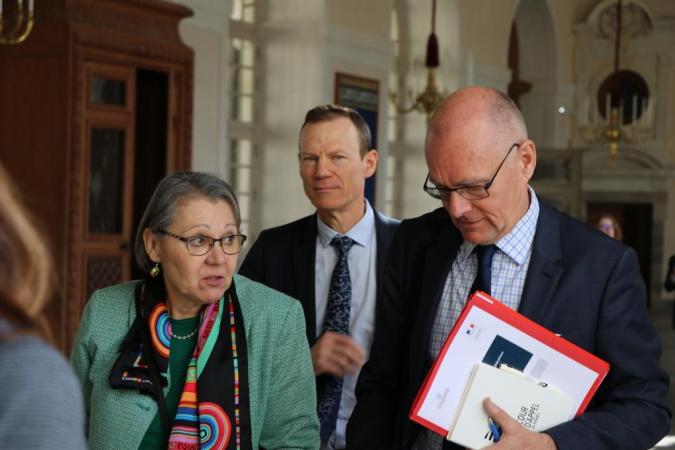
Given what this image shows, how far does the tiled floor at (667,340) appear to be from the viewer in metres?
7.59

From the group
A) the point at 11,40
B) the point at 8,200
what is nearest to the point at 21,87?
the point at 11,40

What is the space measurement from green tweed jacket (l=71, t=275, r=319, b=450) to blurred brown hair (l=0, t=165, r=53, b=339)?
57.1 inches

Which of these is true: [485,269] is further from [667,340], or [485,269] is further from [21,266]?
[667,340]

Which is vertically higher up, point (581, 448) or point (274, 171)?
point (274, 171)

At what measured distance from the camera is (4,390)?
1.12 m

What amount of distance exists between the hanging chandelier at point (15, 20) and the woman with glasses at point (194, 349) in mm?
2529

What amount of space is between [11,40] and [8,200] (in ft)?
13.4

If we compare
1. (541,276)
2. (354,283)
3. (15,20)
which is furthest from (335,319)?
(15,20)

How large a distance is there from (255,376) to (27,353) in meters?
1.51

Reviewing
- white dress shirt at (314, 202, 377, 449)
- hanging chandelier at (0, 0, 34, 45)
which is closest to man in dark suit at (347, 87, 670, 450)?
white dress shirt at (314, 202, 377, 449)

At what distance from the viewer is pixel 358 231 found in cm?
328

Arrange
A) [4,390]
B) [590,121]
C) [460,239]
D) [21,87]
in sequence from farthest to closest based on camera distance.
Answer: [590,121], [21,87], [460,239], [4,390]

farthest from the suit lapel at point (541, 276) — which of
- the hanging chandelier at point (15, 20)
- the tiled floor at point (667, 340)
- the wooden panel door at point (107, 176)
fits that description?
the tiled floor at point (667, 340)

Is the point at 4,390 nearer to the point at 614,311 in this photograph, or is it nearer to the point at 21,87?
the point at 614,311
